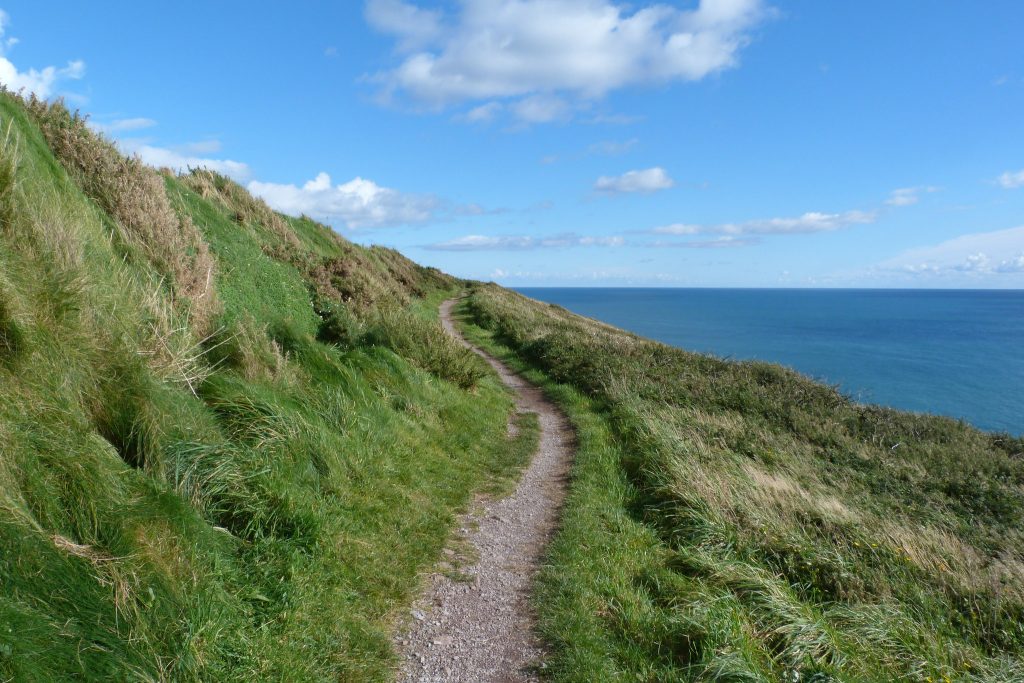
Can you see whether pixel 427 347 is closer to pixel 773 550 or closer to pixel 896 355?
pixel 773 550

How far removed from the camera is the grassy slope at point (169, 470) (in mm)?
3322

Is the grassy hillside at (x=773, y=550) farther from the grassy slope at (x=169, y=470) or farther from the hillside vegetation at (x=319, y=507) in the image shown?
the grassy slope at (x=169, y=470)

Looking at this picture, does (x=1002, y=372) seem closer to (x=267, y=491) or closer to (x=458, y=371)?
(x=458, y=371)

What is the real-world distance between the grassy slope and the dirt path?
300mm

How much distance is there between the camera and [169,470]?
4.70 metres

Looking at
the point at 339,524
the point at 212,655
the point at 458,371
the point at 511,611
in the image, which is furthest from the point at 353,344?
the point at 212,655

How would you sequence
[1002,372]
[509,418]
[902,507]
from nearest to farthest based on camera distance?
[902,507]
[509,418]
[1002,372]

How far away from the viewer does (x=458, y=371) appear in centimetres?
1291

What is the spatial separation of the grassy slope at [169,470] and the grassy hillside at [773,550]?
1773 mm

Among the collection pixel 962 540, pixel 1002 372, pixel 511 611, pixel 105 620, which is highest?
pixel 105 620

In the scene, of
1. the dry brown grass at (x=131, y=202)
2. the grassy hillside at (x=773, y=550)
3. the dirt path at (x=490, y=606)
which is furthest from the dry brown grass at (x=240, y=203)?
the dirt path at (x=490, y=606)

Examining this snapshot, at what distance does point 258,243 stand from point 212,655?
13254mm

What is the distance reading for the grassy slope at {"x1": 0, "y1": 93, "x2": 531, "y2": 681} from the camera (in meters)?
3.32

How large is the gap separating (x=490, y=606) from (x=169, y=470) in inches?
114
